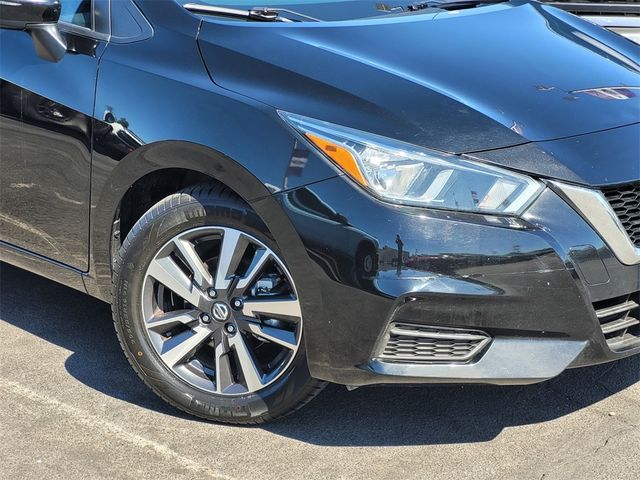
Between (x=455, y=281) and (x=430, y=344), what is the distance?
0.23m

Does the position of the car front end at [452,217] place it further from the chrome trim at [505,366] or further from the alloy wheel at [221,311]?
the alloy wheel at [221,311]

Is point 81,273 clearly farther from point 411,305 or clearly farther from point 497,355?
point 497,355

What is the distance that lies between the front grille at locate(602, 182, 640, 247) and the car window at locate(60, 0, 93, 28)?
72.8 inches

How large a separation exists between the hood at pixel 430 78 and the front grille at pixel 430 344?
0.52 meters

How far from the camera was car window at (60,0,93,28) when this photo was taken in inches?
127

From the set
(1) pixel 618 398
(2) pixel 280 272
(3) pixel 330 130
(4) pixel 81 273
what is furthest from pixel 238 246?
(1) pixel 618 398

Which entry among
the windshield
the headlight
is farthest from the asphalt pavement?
the windshield

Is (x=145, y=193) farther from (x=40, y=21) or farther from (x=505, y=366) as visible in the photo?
(x=505, y=366)

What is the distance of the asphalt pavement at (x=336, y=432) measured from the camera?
2.82 meters

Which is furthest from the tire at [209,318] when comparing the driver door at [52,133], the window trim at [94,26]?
the window trim at [94,26]

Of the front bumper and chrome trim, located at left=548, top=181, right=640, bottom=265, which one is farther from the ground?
chrome trim, located at left=548, top=181, right=640, bottom=265

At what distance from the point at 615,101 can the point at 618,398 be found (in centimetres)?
103

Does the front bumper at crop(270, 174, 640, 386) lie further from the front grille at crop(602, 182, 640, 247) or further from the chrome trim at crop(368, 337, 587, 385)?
the front grille at crop(602, 182, 640, 247)

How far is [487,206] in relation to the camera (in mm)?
2555
